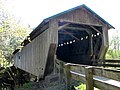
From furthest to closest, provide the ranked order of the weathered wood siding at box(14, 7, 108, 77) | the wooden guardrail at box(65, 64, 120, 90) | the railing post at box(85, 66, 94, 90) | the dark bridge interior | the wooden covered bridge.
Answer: the dark bridge interior → the wooden covered bridge → the weathered wood siding at box(14, 7, 108, 77) → the railing post at box(85, 66, 94, 90) → the wooden guardrail at box(65, 64, 120, 90)

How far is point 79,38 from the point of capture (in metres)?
16.5

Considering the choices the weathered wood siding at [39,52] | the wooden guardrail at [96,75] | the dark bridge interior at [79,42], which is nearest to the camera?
the wooden guardrail at [96,75]

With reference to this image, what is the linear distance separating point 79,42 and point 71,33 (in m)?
1.14

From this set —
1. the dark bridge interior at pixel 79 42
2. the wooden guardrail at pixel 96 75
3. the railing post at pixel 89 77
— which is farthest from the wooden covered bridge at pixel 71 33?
the railing post at pixel 89 77

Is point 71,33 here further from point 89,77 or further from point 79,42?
point 89,77

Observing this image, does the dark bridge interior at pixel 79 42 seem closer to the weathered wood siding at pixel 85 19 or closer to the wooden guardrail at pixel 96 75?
the weathered wood siding at pixel 85 19

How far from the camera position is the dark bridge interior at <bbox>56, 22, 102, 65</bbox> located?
13.6 metres

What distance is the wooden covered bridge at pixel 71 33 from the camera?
1066 centimetres

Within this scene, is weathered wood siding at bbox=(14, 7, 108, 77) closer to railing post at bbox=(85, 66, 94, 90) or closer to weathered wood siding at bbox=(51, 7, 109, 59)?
weathered wood siding at bbox=(51, 7, 109, 59)

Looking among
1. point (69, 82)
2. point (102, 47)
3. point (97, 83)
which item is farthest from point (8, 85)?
point (97, 83)

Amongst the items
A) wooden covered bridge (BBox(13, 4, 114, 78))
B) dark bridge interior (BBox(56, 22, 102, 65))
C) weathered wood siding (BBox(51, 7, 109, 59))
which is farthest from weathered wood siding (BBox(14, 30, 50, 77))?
dark bridge interior (BBox(56, 22, 102, 65))

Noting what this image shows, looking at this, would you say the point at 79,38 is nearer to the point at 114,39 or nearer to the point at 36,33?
the point at 36,33

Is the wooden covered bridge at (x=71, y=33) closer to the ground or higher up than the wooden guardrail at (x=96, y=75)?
higher up

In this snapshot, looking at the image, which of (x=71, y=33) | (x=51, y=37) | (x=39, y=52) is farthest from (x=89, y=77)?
(x=71, y=33)
